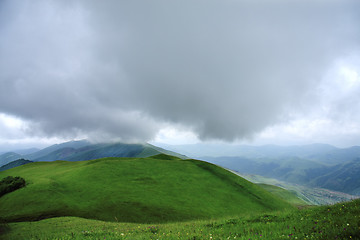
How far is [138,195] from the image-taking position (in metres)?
51.1

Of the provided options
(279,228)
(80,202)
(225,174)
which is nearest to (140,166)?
(80,202)

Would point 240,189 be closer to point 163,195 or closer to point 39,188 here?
point 163,195

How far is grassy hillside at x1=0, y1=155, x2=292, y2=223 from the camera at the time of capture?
136ft

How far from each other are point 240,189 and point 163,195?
32.6m

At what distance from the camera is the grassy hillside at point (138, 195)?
41.5 metres

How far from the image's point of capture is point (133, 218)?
40.6 meters

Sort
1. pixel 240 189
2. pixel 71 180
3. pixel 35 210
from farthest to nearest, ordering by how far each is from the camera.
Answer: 1. pixel 240 189
2. pixel 71 180
3. pixel 35 210

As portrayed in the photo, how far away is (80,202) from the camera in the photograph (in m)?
45.3

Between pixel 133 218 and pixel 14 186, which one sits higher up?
pixel 14 186

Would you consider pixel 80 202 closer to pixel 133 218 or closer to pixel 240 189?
pixel 133 218

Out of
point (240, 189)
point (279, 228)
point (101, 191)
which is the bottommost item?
point (240, 189)

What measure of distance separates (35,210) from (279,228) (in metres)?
49.0

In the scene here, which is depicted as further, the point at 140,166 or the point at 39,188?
the point at 140,166

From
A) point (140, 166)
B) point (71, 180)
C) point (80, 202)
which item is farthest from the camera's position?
point (140, 166)
